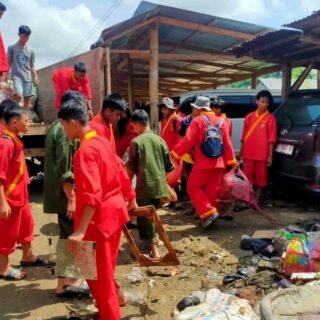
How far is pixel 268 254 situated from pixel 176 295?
124cm

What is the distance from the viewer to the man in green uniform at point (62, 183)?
3726 mm

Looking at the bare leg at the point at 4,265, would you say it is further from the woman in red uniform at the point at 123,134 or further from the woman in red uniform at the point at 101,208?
the woman in red uniform at the point at 123,134

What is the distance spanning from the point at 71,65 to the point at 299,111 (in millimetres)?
4138

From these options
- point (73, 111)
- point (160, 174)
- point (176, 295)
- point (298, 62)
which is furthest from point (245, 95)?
point (73, 111)

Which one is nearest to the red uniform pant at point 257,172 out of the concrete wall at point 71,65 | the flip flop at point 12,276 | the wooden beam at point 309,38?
the wooden beam at point 309,38

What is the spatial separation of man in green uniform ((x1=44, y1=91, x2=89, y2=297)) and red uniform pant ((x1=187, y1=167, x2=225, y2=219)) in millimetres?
2102

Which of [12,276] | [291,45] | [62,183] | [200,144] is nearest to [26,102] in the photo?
[200,144]

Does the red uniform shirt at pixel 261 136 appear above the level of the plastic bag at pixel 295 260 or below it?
above

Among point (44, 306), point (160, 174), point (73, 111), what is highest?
point (73, 111)

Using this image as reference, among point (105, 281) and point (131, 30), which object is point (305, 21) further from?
point (105, 281)

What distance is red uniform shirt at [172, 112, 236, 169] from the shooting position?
5.50 meters

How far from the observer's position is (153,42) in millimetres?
8781

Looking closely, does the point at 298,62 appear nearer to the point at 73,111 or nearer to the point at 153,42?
the point at 153,42

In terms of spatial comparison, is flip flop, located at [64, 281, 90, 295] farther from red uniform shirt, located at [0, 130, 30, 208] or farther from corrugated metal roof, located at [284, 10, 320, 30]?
corrugated metal roof, located at [284, 10, 320, 30]
